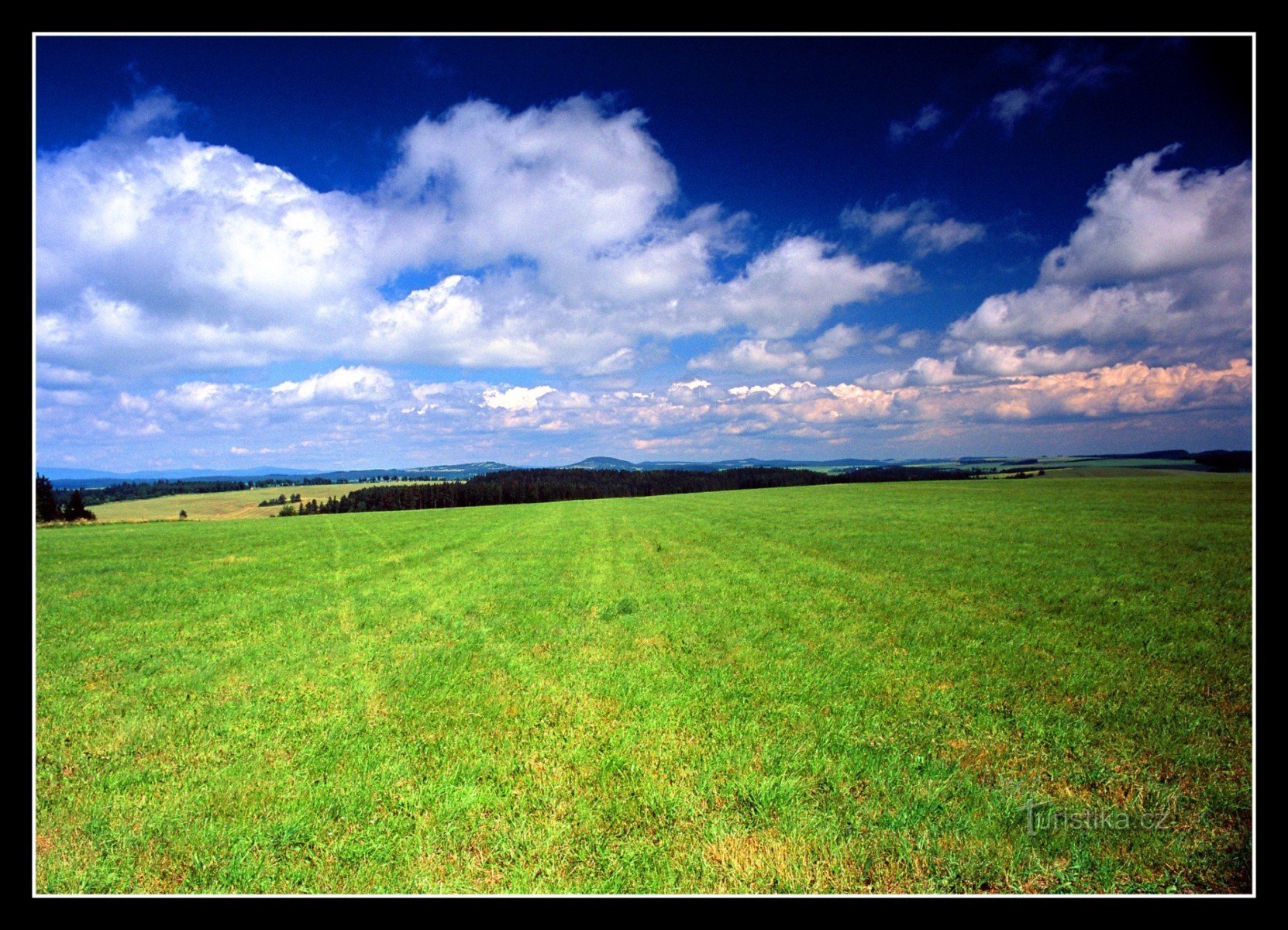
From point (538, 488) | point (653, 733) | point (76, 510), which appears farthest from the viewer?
point (538, 488)

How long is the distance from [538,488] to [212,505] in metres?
37.7

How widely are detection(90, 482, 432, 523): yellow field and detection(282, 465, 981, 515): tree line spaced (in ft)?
13.5

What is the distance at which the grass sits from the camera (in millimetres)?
3533

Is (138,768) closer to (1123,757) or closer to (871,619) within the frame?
(1123,757)

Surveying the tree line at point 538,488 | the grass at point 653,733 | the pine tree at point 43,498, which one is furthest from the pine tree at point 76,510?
the tree line at point 538,488

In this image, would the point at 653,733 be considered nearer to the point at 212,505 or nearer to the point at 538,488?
the point at 212,505

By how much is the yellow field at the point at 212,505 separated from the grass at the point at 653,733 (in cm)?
3272

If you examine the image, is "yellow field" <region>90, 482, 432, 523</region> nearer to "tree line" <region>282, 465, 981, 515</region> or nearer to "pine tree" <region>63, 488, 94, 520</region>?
"pine tree" <region>63, 488, 94, 520</region>

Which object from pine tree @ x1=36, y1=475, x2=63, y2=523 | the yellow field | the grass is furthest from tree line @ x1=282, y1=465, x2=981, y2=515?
pine tree @ x1=36, y1=475, x2=63, y2=523

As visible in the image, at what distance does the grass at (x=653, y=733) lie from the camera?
3.53 m

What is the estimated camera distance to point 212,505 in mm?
48562

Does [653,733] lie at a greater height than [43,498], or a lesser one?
lesser

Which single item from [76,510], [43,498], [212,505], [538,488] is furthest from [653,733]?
[538,488]
